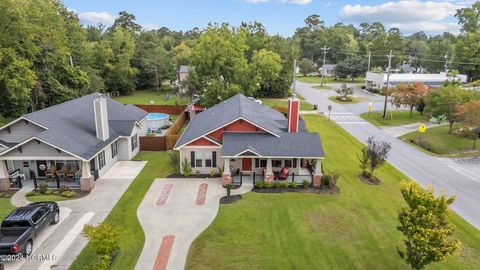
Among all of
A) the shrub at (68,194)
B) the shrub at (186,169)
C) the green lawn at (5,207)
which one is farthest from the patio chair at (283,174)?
the green lawn at (5,207)

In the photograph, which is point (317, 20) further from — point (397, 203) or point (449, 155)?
point (397, 203)

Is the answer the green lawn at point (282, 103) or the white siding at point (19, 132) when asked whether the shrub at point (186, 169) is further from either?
the green lawn at point (282, 103)

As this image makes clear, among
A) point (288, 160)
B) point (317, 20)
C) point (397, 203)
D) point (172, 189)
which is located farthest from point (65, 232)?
point (317, 20)

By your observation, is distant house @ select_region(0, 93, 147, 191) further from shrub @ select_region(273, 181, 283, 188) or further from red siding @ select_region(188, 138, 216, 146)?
shrub @ select_region(273, 181, 283, 188)

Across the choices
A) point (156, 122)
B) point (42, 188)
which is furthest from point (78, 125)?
point (156, 122)

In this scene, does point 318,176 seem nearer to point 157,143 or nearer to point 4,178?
point 157,143
